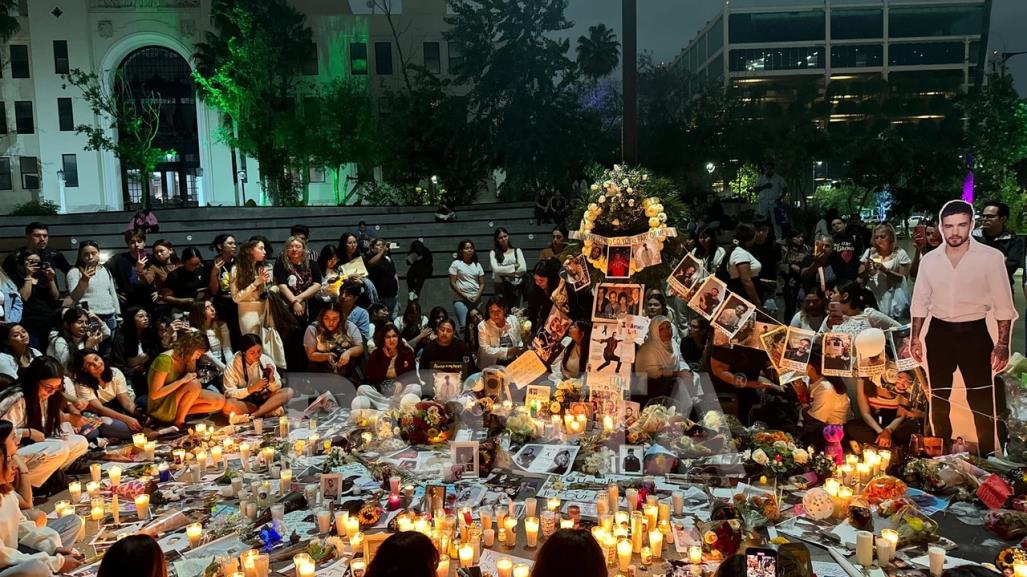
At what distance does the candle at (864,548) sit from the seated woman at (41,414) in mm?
5151

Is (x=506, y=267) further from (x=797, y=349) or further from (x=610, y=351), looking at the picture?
(x=797, y=349)

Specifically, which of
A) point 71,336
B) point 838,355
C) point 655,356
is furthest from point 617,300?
point 71,336

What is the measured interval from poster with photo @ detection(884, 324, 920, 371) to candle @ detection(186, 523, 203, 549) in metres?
4.91

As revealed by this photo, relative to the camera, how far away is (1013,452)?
17.7 feet

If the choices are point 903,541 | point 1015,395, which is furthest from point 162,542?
point 1015,395

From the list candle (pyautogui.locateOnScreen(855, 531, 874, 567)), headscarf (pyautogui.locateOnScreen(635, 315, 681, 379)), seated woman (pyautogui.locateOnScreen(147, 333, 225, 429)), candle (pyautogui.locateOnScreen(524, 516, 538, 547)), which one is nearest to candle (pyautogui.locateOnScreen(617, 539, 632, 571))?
candle (pyautogui.locateOnScreen(524, 516, 538, 547))

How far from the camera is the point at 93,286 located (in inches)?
305

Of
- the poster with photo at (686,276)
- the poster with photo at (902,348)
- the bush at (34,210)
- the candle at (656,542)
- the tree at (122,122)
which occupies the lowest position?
the candle at (656,542)

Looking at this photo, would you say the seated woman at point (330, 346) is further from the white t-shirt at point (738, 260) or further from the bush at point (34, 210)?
the bush at point (34, 210)

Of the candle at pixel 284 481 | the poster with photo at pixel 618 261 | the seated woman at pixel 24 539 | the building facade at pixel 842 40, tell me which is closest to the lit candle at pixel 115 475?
the seated woman at pixel 24 539

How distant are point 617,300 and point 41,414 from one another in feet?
14.2

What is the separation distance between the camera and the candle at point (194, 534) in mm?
4395

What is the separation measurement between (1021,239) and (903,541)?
16.9ft

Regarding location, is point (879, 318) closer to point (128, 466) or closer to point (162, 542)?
point (162, 542)
